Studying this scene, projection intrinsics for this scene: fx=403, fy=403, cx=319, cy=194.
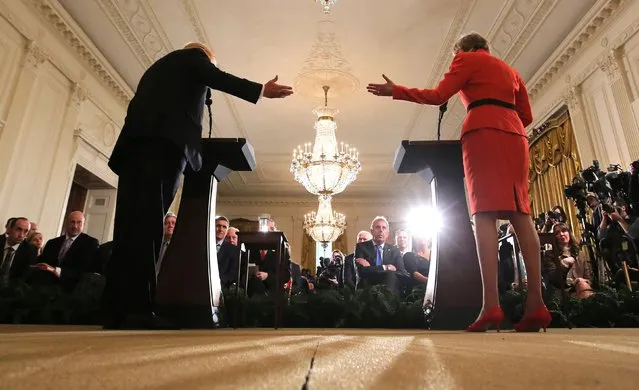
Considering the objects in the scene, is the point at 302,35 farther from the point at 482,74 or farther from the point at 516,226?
the point at 516,226

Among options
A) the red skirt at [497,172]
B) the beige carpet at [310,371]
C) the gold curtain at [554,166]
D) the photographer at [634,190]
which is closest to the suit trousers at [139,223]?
the beige carpet at [310,371]

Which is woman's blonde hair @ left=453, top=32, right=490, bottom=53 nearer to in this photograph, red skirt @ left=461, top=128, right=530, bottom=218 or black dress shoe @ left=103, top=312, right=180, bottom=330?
red skirt @ left=461, top=128, right=530, bottom=218

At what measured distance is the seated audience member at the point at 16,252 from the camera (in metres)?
3.55

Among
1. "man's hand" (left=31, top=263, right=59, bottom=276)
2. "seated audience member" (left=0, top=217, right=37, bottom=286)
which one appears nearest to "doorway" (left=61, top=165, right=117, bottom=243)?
"seated audience member" (left=0, top=217, right=37, bottom=286)

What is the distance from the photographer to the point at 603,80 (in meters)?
5.02

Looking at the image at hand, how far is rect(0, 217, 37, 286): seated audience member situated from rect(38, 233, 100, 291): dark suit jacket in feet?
0.54

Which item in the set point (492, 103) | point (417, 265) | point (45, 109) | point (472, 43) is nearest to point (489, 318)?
point (492, 103)

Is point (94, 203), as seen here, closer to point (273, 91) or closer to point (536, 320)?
point (273, 91)

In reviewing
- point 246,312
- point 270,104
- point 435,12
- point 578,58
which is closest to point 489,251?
point 246,312

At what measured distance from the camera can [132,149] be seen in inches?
71.4

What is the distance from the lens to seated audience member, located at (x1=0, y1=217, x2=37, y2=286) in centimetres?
355

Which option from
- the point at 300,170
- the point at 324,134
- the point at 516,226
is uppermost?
the point at 324,134

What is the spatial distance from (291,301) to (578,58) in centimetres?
530

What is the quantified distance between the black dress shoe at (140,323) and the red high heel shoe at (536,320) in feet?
4.69
